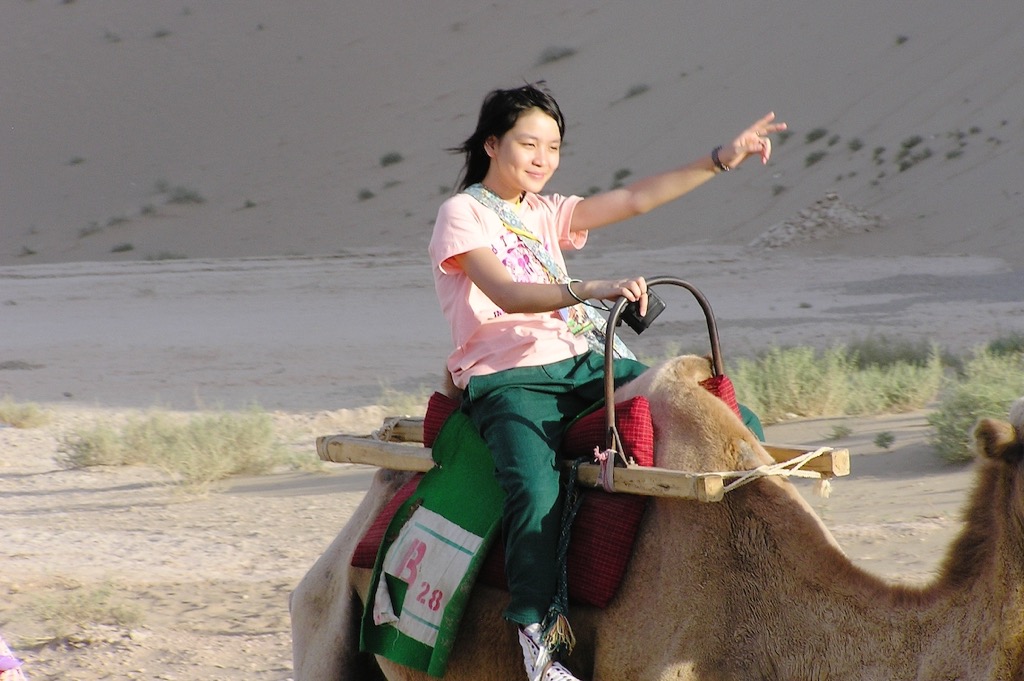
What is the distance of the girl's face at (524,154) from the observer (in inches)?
150

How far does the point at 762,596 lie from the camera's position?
121 inches

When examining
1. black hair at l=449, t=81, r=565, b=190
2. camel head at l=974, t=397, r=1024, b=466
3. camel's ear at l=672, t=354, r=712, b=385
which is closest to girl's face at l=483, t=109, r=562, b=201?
black hair at l=449, t=81, r=565, b=190

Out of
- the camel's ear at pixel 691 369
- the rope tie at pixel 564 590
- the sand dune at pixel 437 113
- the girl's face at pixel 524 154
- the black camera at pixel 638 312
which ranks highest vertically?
the sand dune at pixel 437 113

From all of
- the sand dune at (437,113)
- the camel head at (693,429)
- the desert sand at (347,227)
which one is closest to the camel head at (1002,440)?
the desert sand at (347,227)

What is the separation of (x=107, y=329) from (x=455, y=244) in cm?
1682

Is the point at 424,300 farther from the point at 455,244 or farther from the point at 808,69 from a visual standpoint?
the point at 808,69

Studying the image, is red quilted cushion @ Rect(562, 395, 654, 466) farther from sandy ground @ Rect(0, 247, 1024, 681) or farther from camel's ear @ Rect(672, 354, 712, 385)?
sandy ground @ Rect(0, 247, 1024, 681)

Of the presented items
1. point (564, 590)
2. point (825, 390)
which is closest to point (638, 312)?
point (564, 590)

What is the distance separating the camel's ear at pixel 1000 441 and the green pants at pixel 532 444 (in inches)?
43.3

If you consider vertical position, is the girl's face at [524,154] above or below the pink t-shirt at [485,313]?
above

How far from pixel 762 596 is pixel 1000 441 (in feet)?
2.29

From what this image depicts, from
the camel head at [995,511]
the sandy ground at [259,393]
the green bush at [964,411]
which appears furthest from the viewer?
the green bush at [964,411]

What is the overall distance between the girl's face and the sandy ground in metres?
3.08

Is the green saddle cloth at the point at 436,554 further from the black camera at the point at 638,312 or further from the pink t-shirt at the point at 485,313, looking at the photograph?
the black camera at the point at 638,312
